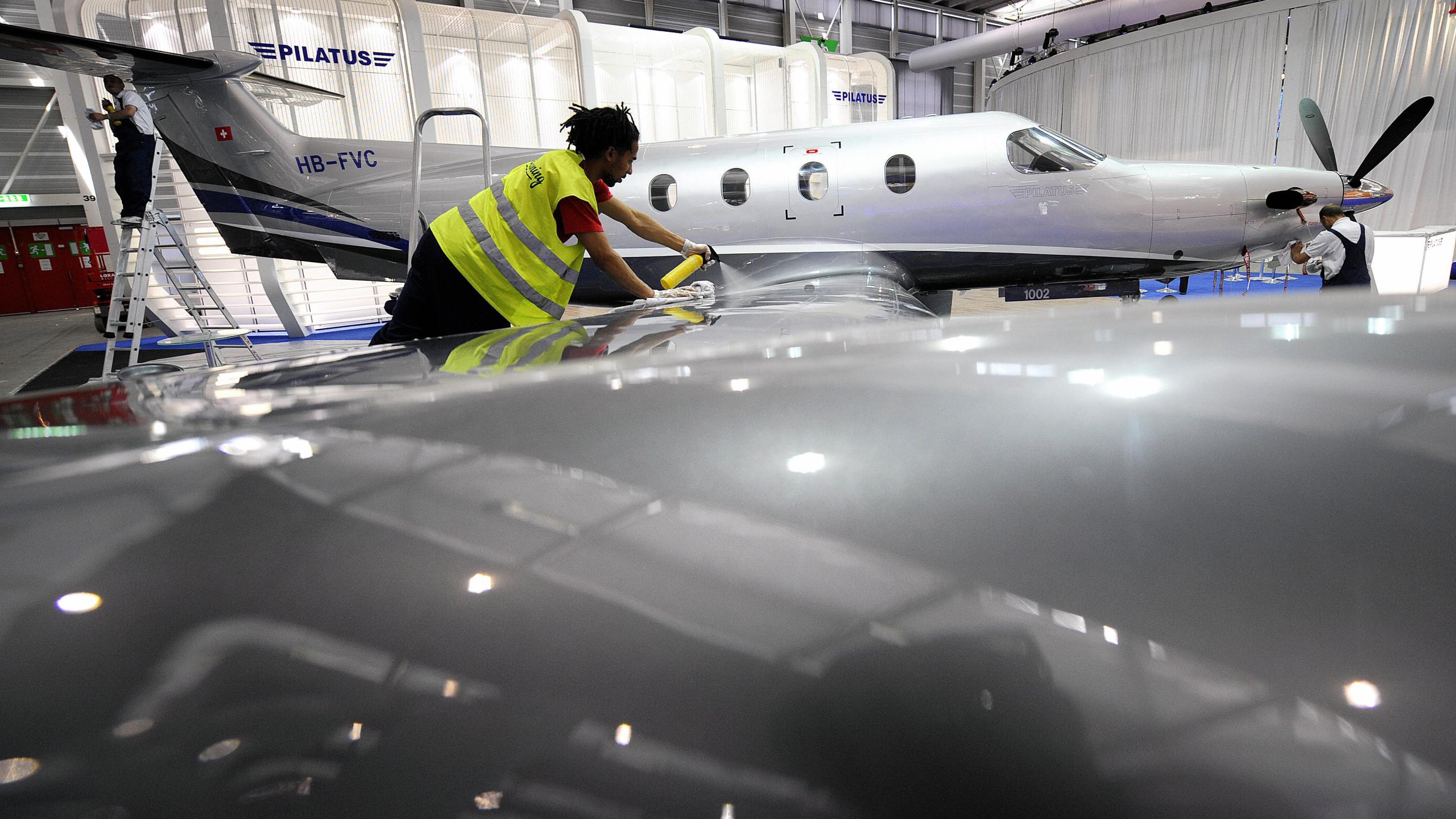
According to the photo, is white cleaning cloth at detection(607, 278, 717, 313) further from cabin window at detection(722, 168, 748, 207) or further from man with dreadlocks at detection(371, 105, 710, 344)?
cabin window at detection(722, 168, 748, 207)

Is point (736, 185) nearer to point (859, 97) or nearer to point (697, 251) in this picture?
point (697, 251)

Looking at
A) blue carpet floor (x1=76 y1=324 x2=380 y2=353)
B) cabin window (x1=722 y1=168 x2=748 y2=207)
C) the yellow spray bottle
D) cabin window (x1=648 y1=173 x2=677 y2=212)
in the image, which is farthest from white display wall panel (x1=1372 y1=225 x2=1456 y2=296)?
blue carpet floor (x1=76 y1=324 x2=380 y2=353)

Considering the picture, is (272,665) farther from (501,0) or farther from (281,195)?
(501,0)

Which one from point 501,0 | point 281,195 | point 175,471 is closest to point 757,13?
point 501,0

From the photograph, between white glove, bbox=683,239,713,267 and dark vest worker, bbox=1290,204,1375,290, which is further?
dark vest worker, bbox=1290,204,1375,290

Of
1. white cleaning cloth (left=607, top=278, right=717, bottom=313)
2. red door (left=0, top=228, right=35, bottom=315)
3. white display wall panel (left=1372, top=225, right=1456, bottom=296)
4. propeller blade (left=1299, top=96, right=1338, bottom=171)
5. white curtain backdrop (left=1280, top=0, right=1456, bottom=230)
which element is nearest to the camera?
white cleaning cloth (left=607, top=278, right=717, bottom=313)

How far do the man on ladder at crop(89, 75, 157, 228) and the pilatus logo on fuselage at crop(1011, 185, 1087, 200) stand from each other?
247 inches

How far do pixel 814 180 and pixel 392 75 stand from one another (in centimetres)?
752

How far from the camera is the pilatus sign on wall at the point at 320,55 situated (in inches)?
344

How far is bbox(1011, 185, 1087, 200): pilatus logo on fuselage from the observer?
4.95 metres

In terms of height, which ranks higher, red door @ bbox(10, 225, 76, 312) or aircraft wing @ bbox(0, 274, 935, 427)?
red door @ bbox(10, 225, 76, 312)

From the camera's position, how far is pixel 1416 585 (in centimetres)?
32

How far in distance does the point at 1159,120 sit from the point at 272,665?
18469 millimetres

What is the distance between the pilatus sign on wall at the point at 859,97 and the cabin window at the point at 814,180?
426 inches
